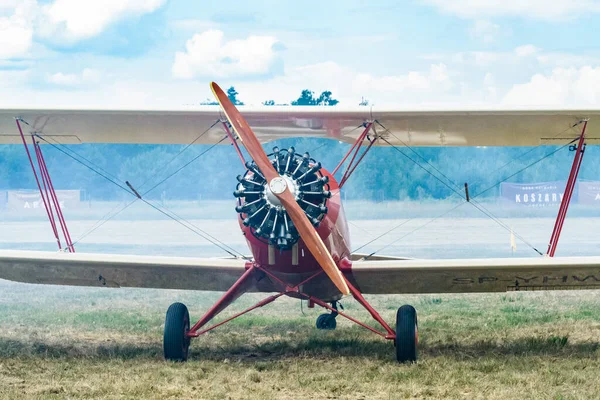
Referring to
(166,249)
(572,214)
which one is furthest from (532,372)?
(572,214)

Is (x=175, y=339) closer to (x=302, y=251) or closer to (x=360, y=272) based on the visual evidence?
(x=302, y=251)

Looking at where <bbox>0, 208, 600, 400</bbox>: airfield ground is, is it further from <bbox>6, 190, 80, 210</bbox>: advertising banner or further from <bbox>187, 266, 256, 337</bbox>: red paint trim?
<bbox>6, 190, 80, 210</bbox>: advertising banner

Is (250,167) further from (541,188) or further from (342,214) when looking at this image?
(541,188)

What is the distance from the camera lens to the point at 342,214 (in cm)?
831

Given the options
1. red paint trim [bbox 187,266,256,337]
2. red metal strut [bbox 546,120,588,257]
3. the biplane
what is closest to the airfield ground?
red paint trim [bbox 187,266,256,337]

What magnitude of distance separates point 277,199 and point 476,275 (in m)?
2.44

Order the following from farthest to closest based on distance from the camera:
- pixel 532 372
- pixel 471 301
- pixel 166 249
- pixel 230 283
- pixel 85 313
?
pixel 166 249, pixel 471 301, pixel 85 313, pixel 230 283, pixel 532 372

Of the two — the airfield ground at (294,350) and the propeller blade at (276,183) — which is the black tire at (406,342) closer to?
the airfield ground at (294,350)

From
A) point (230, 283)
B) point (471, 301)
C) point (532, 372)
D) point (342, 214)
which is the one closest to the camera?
point (532, 372)

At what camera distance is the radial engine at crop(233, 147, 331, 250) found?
7.17 m

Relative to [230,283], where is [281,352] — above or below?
below

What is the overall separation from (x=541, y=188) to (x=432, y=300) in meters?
22.4

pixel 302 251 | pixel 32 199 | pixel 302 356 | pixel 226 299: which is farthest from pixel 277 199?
pixel 32 199

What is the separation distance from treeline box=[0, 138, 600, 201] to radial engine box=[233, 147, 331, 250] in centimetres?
2674
